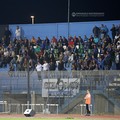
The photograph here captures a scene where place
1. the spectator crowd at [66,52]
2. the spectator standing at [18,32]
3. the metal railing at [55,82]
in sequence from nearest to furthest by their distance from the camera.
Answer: the metal railing at [55,82], the spectator crowd at [66,52], the spectator standing at [18,32]

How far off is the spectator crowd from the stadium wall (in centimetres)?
47

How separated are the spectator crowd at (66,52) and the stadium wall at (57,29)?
0.47m

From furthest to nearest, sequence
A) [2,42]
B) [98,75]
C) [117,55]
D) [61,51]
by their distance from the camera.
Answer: [2,42] < [61,51] < [117,55] < [98,75]

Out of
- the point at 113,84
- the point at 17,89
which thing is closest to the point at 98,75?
the point at 113,84

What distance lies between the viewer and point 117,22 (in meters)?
37.8

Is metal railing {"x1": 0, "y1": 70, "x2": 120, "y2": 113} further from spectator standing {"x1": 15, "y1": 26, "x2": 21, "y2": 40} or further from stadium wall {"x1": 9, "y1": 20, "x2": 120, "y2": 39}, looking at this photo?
spectator standing {"x1": 15, "y1": 26, "x2": 21, "y2": 40}

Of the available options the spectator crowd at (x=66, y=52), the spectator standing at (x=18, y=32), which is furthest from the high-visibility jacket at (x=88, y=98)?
the spectator standing at (x=18, y=32)

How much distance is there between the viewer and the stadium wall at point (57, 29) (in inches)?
1516

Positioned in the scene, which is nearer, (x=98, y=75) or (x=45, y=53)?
(x=98, y=75)

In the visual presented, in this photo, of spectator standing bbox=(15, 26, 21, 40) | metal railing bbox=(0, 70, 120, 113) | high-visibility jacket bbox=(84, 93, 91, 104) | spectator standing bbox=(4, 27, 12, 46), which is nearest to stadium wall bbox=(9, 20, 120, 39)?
spectator standing bbox=(15, 26, 21, 40)

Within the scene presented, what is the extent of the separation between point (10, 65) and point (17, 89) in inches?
158

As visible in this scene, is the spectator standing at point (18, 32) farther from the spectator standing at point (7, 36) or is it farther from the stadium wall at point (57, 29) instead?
the spectator standing at point (7, 36)

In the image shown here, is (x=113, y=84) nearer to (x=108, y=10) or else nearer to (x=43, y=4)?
(x=108, y=10)

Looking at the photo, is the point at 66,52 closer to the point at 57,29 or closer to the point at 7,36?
the point at 57,29
